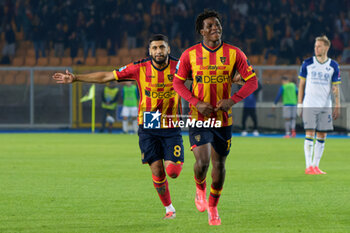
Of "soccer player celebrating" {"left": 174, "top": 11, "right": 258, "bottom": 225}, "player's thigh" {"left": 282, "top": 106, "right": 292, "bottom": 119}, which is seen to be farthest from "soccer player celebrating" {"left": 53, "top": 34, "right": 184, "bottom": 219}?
"player's thigh" {"left": 282, "top": 106, "right": 292, "bottom": 119}

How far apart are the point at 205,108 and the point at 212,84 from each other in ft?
0.93

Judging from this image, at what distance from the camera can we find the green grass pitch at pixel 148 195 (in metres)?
6.37

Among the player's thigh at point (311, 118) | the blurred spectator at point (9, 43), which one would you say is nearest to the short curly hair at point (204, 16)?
the player's thigh at point (311, 118)

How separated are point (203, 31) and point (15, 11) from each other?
25.9 metres

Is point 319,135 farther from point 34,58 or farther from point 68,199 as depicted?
point 34,58

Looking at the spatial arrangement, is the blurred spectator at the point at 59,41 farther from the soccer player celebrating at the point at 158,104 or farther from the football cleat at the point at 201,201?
the football cleat at the point at 201,201

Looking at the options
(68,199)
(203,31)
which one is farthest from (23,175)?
(203,31)

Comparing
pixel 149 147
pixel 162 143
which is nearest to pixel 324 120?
pixel 162 143

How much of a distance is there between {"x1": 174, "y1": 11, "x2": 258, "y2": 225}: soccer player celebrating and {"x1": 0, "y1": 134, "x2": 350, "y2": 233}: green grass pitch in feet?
2.25

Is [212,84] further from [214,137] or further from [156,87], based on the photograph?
[156,87]

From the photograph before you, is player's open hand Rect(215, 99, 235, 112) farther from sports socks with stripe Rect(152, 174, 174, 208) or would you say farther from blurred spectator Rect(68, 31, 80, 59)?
blurred spectator Rect(68, 31, 80, 59)

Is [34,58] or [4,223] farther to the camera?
[34,58]

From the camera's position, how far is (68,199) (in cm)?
812

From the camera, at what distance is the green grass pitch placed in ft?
20.9
